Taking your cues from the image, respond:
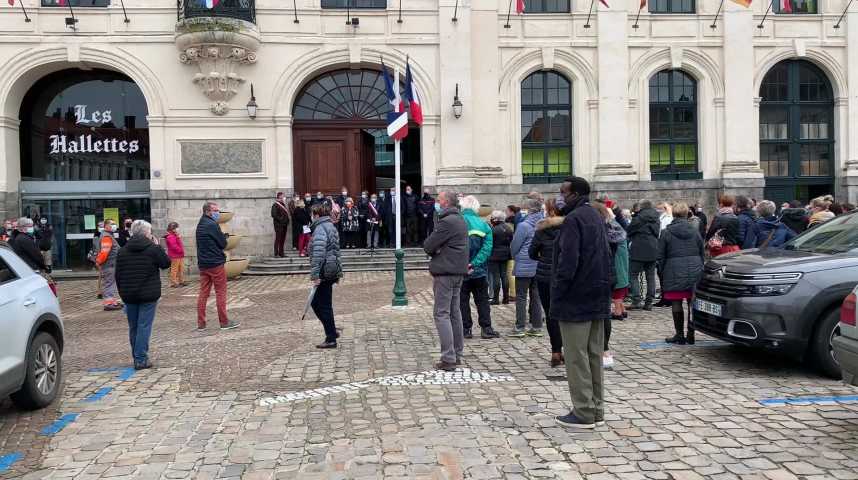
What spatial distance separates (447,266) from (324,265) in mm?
1873

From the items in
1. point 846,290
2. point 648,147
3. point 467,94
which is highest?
point 467,94

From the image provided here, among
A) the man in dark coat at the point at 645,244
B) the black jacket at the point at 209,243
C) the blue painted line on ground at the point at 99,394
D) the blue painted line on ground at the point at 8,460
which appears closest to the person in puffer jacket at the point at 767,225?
the man in dark coat at the point at 645,244

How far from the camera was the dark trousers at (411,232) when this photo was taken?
68.0 ft

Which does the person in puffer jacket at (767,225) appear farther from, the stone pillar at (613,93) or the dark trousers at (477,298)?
the stone pillar at (613,93)

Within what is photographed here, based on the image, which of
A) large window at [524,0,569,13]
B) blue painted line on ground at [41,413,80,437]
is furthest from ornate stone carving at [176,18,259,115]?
blue painted line on ground at [41,413,80,437]

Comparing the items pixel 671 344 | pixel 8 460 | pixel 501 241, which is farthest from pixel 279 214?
pixel 8 460

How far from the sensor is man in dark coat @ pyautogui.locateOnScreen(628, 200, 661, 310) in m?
11.2

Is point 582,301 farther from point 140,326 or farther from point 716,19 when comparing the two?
point 716,19

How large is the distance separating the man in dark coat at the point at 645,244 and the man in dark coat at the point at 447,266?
4.73 meters

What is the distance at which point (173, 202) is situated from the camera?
20.4 meters

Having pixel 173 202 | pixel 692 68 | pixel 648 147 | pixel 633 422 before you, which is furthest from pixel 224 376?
pixel 692 68

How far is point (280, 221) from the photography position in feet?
64.6

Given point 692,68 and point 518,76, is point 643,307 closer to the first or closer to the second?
point 518,76

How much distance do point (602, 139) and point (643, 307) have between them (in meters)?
11.4
